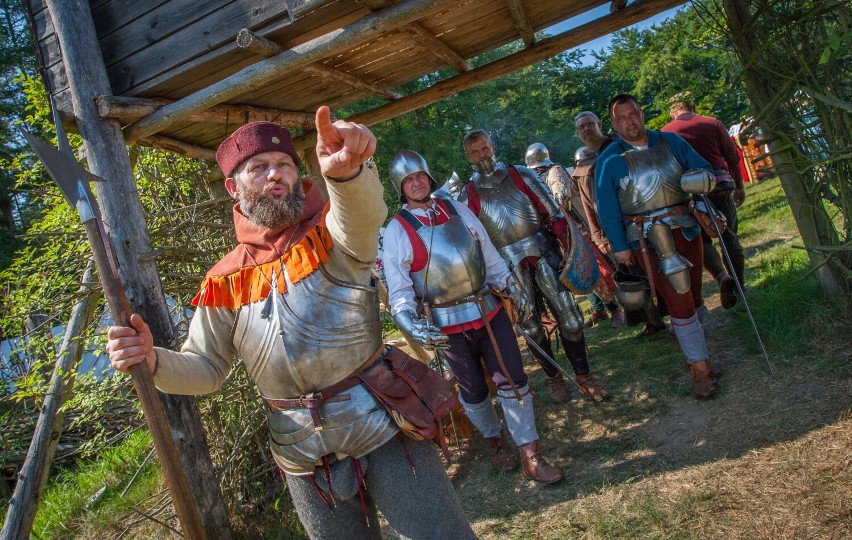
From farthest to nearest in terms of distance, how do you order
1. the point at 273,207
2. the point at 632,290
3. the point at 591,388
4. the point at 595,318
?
the point at 595,318, the point at 632,290, the point at 591,388, the point at 273,207

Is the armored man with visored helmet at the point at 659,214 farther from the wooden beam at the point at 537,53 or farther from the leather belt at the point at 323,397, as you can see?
the leather belt at the point at 323,397

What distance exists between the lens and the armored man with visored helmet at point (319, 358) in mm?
1963

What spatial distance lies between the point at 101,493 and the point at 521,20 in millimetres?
4598

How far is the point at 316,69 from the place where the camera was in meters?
3.82

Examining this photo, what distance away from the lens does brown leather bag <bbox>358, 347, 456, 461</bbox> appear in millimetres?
1981

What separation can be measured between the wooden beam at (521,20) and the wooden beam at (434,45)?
46 centimetres

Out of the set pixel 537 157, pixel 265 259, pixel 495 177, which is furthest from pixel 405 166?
pixel 537 157

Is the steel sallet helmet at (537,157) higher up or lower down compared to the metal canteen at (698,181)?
higher up

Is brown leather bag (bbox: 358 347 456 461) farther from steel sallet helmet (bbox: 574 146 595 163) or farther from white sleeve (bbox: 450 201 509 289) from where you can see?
steel sallet helmet (bbox: 574 146 595 163)

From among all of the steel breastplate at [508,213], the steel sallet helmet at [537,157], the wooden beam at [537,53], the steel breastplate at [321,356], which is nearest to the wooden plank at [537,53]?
the wooden beam at [537,53]

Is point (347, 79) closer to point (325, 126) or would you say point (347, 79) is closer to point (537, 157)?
point (537, 157)

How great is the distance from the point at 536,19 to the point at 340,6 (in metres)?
1.35

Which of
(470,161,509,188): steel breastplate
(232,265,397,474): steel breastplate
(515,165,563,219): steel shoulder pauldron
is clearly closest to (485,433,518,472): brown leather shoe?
(515,165,563,219): steel shoulder pauldron

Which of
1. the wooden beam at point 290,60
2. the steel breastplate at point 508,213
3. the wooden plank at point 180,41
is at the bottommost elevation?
the steel breastplate at point 508,213
